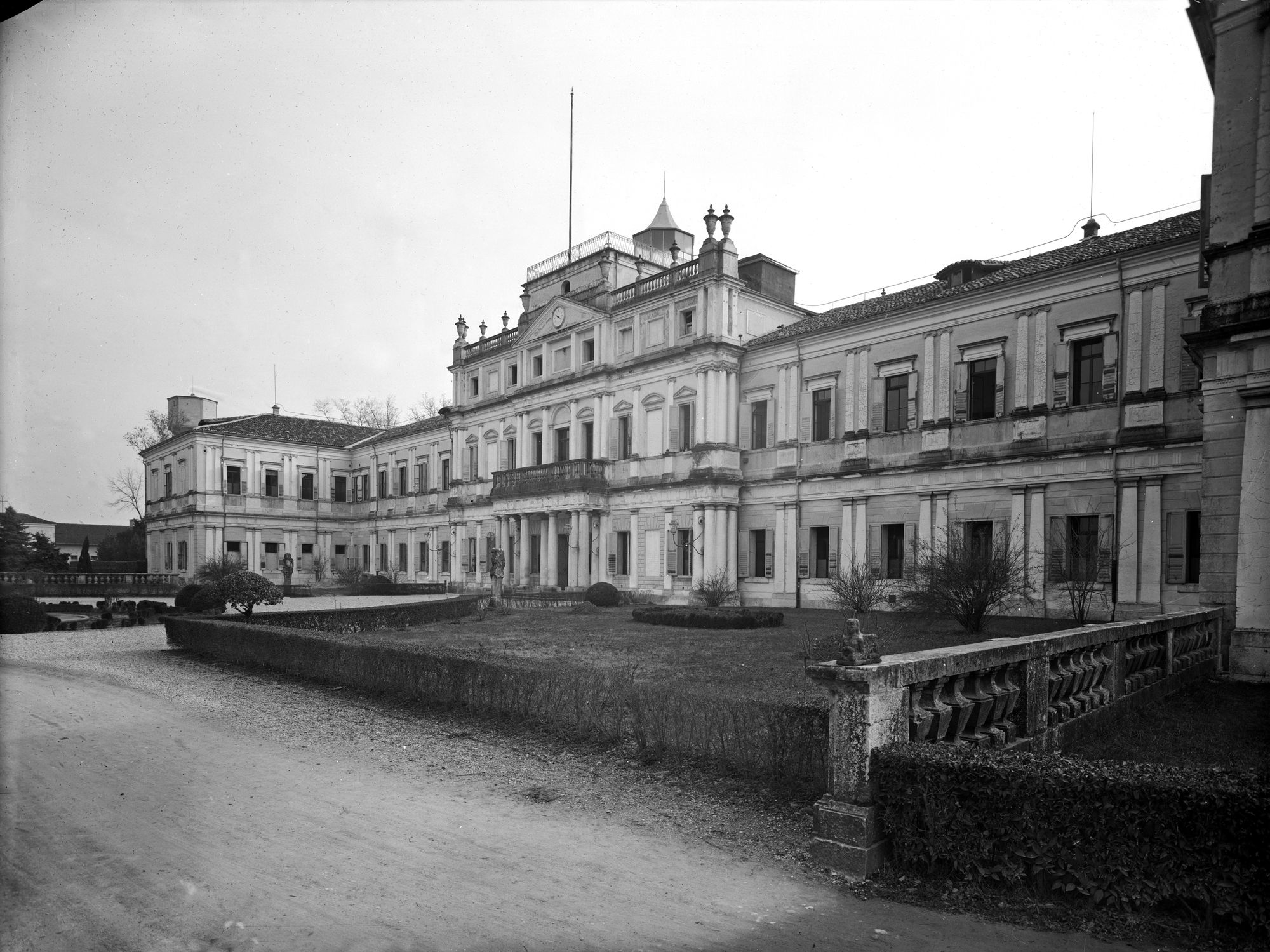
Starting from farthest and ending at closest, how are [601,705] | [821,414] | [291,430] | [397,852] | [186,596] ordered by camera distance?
[291,430] → [821,414] → [186,596] → [601,705] → [397,852]

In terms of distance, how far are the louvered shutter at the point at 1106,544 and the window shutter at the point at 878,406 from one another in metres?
7.48

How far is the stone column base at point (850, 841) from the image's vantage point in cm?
509

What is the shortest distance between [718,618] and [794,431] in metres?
10.4

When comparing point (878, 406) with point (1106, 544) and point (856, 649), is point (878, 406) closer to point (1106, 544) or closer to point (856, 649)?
point (1106, 544)

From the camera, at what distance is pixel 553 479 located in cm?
3684

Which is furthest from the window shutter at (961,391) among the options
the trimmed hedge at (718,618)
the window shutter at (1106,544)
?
the trimmed hedge at (718,618)

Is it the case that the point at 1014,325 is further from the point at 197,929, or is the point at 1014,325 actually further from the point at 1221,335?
the point at 197,929

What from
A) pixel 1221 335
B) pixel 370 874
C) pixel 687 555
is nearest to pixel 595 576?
pixel 687 555

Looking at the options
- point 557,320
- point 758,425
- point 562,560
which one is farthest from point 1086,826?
point 557,320

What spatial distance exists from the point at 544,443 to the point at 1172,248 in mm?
26368

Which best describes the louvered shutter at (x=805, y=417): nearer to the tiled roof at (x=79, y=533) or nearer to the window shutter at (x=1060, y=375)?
the window shutter at (x=1060, y=375)

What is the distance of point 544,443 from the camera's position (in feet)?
130

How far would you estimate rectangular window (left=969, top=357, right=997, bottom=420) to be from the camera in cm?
2458

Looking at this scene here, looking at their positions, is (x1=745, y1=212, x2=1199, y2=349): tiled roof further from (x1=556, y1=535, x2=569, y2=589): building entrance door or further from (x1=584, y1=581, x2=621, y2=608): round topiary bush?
(x1=556, y1=535, x2=569, y2=589): building entrance door
